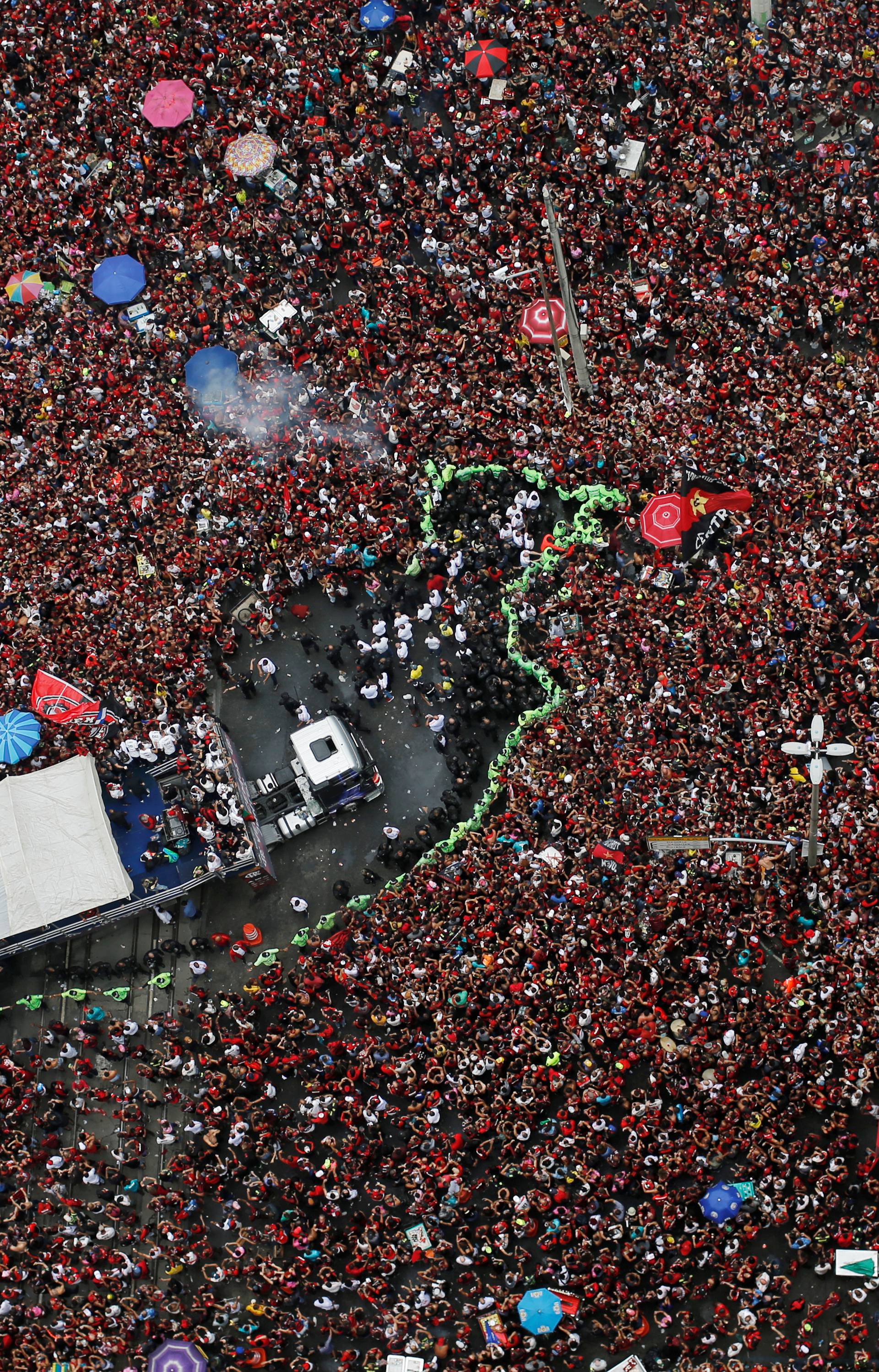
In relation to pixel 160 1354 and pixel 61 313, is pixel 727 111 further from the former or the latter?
pixel 160 1354

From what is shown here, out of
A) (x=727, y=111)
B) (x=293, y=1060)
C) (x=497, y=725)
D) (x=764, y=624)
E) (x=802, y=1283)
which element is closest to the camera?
(x=802, y=1283)

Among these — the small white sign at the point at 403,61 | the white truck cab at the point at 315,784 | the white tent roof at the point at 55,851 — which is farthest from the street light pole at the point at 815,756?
the small white sign at the point at 403,61

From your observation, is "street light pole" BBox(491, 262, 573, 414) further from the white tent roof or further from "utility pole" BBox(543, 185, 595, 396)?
the white tent roof

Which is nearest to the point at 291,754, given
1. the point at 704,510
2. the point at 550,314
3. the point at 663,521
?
the point at 663,521

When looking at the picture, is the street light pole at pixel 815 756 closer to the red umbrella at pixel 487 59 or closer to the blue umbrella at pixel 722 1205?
the blue umbrella at pixel 722 1205

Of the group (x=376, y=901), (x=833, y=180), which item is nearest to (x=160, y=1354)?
(x=376, y=901)

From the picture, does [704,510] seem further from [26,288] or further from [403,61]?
[26,288]

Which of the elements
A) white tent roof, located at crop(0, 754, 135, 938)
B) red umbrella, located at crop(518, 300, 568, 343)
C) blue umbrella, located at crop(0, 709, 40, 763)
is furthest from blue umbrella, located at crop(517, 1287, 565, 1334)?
red umbrella, located at crop(518, 300, 568, 343)
